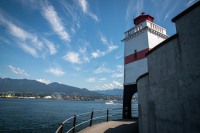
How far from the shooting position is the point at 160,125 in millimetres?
5707

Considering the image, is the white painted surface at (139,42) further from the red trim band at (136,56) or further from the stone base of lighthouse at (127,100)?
the stone base of lighthouse at (127,100)

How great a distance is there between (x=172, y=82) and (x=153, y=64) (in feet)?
4.83

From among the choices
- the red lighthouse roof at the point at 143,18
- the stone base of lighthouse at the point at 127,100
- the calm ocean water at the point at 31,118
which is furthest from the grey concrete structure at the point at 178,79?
the calm ocean water at the point at 31,118

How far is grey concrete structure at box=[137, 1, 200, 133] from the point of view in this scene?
4.03 metres

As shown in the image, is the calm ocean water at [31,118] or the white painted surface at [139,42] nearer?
the white painted surface at [139,42]

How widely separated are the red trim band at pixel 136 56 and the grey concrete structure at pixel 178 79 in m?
7.56

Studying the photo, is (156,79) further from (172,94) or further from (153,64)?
(172,94)

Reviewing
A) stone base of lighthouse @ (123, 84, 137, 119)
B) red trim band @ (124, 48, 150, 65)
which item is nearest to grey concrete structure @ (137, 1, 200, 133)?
red trim band @ (124, 48, 150, 65)

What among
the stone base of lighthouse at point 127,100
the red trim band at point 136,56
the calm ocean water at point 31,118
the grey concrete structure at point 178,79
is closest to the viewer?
the grey concrete structure at point 178,79

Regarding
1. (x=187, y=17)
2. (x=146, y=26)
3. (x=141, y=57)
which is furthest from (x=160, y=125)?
(x=146, y=26)

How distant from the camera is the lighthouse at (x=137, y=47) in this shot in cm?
1400

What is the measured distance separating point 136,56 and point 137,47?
0.84 m

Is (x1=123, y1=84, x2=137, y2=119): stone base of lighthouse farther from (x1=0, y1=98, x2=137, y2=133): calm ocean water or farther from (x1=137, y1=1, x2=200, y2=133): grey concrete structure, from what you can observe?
(x1=0, y1=98, x2=137, y2=133): calm ocean water

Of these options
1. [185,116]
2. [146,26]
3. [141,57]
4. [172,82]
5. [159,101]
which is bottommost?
[185,116]
